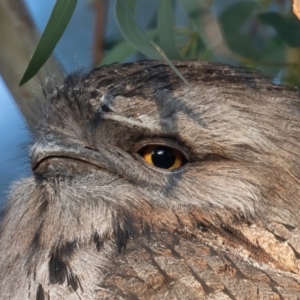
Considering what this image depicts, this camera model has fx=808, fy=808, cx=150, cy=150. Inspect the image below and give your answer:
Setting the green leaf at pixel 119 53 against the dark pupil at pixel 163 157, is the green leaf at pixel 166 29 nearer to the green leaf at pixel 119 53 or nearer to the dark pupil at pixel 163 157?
the green leaf at pixel 119 53

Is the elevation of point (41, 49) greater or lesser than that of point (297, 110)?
greater

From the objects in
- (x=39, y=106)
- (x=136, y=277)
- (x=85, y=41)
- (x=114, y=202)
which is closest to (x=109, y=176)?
(x=114, y=202)

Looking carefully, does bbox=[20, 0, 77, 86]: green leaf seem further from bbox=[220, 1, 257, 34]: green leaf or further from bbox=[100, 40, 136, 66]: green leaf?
bbox=[220, 1, 257, 34]: green leaf

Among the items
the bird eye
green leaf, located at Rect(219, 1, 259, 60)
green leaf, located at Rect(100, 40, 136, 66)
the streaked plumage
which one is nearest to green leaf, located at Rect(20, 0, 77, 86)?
the streaked plumage

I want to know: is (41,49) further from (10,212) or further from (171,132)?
(10,212)

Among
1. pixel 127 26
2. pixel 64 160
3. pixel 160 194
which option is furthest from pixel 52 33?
pixel 160 194

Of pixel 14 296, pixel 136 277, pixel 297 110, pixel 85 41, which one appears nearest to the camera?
pixel 136 277

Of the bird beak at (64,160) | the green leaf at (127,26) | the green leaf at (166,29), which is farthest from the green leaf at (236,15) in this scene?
the bird beak at (64,160)

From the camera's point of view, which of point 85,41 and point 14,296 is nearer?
point 14,296
